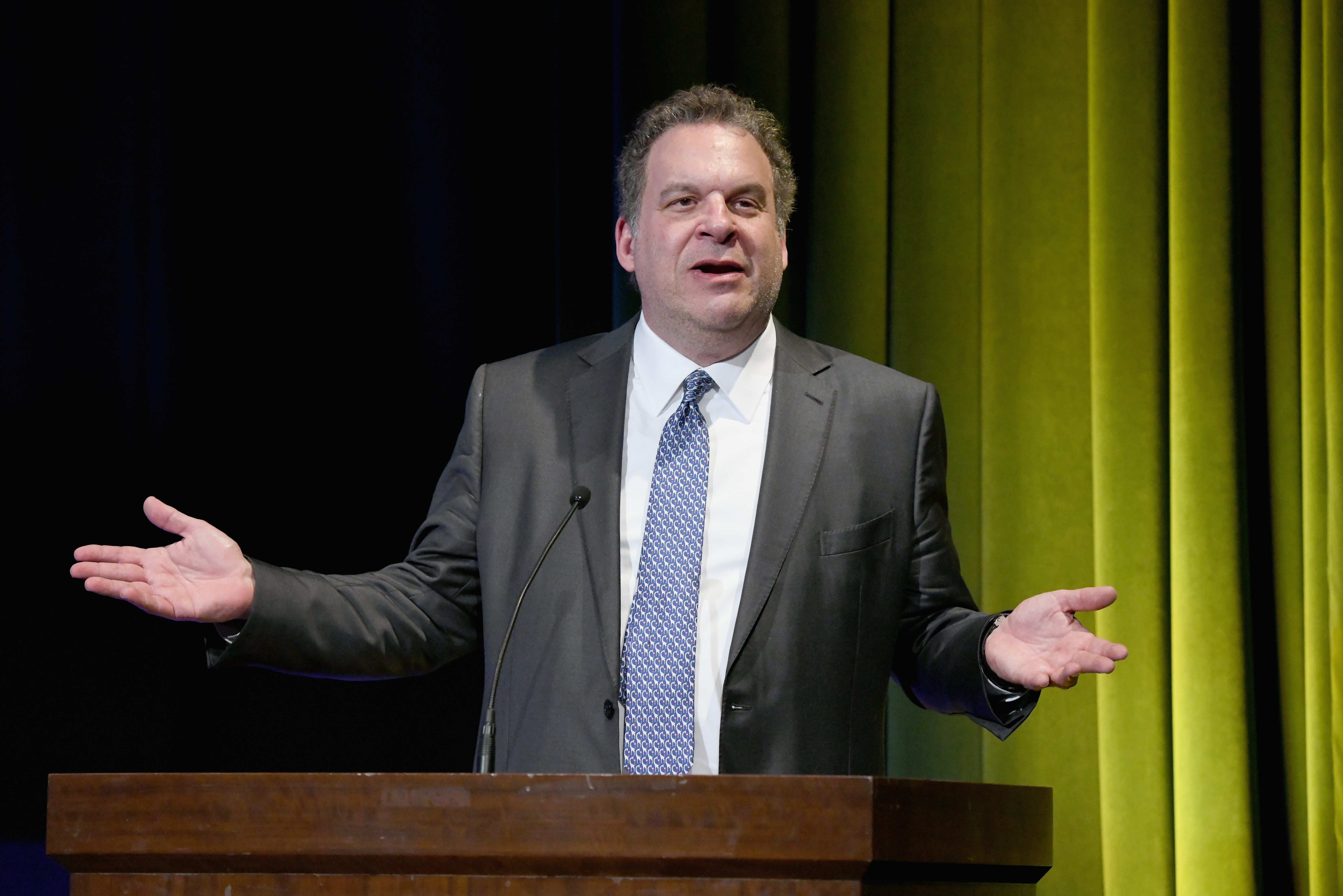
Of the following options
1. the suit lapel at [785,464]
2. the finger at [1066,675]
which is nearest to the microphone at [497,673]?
the suit lapel at [785,464]

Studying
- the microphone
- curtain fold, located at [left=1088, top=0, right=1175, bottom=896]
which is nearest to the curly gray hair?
the microphone

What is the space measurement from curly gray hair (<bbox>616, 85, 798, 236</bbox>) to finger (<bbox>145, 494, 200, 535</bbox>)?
0.91 meters

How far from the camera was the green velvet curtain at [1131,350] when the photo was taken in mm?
2420

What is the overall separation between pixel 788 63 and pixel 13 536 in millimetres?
1801

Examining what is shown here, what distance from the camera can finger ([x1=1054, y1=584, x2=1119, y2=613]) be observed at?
1.41m

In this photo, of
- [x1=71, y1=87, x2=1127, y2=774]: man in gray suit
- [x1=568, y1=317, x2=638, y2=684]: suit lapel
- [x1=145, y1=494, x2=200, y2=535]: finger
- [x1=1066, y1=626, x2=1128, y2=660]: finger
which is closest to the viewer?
[x1=1066, y1=626, x2=1128, y2=660]: finger

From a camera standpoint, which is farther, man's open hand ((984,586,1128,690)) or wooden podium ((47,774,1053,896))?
man's open hand ((984,586,1128,690))

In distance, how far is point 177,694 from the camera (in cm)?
246

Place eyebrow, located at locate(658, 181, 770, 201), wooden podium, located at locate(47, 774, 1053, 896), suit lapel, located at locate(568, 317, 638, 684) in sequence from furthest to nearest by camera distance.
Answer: eyebrow, located at locate(658, 181, 770, 201)
suit lapel, located at locate(568, 317, 638, 684)
wooden podium, located at locate(47, 774, 1053, 896)

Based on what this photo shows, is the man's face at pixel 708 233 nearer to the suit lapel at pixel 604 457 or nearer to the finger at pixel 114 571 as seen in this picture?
the suit lapel at pixel 604 457

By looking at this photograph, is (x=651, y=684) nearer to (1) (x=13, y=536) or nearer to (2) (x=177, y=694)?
(2) (x=177, y=694)

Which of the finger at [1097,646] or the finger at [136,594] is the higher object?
the finger at [136,594]

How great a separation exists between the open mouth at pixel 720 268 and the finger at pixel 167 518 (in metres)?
0.84

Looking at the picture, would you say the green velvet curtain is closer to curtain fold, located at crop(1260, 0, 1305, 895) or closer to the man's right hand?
curtain fold, located at crop(1260, 0, 1305, 895)
